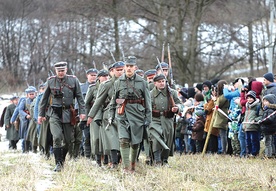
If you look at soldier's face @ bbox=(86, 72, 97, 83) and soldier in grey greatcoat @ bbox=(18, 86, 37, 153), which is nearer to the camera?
soldier's face @ bbox=(86, 72, 97, 83)

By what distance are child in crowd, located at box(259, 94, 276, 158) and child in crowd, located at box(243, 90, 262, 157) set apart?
1.17 feet

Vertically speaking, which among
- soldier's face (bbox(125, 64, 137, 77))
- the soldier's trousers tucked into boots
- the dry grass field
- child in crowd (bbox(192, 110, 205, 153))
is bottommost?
the dry grass field

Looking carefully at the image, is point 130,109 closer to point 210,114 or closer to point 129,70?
point 129,70

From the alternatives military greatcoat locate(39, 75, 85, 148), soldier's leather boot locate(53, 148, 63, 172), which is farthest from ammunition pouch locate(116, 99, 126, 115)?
soldier's leather boot locate(53, 148, 63, 172)

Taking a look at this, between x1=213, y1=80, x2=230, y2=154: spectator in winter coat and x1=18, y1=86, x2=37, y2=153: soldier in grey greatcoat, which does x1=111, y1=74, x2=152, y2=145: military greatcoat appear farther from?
x1=18, y1=86, x2=37, y2=153: soldier in grey greatcoat

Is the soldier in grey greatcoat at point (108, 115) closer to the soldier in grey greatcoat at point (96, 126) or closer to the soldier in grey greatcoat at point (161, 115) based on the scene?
the soldier in grey greatcoat at point (96, 126)

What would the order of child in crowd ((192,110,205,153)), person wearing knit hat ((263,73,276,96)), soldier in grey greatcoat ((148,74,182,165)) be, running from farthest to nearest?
child in crowd ((192,110,205,153)), person wearing knit hat ((263,73,276,96)), soldier in grey greatcoat ((148,74,182,165))

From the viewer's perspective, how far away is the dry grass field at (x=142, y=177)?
8.04 m

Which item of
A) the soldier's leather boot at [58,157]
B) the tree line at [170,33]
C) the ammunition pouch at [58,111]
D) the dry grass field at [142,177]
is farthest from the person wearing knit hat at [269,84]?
the tree line at [170,33]

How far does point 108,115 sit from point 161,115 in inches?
43.1

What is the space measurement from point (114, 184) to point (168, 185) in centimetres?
79

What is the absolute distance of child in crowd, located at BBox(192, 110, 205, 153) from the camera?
1412 cm

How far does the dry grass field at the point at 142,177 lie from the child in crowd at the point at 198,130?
3.13m

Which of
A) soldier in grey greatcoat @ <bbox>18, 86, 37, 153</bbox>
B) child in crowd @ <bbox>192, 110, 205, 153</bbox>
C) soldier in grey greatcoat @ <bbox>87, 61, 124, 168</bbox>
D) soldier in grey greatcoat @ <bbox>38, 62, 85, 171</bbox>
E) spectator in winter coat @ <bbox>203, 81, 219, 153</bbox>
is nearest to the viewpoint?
soldier in grey greatcoat @ <bbox>38, 62, 85, 171</bbox>
